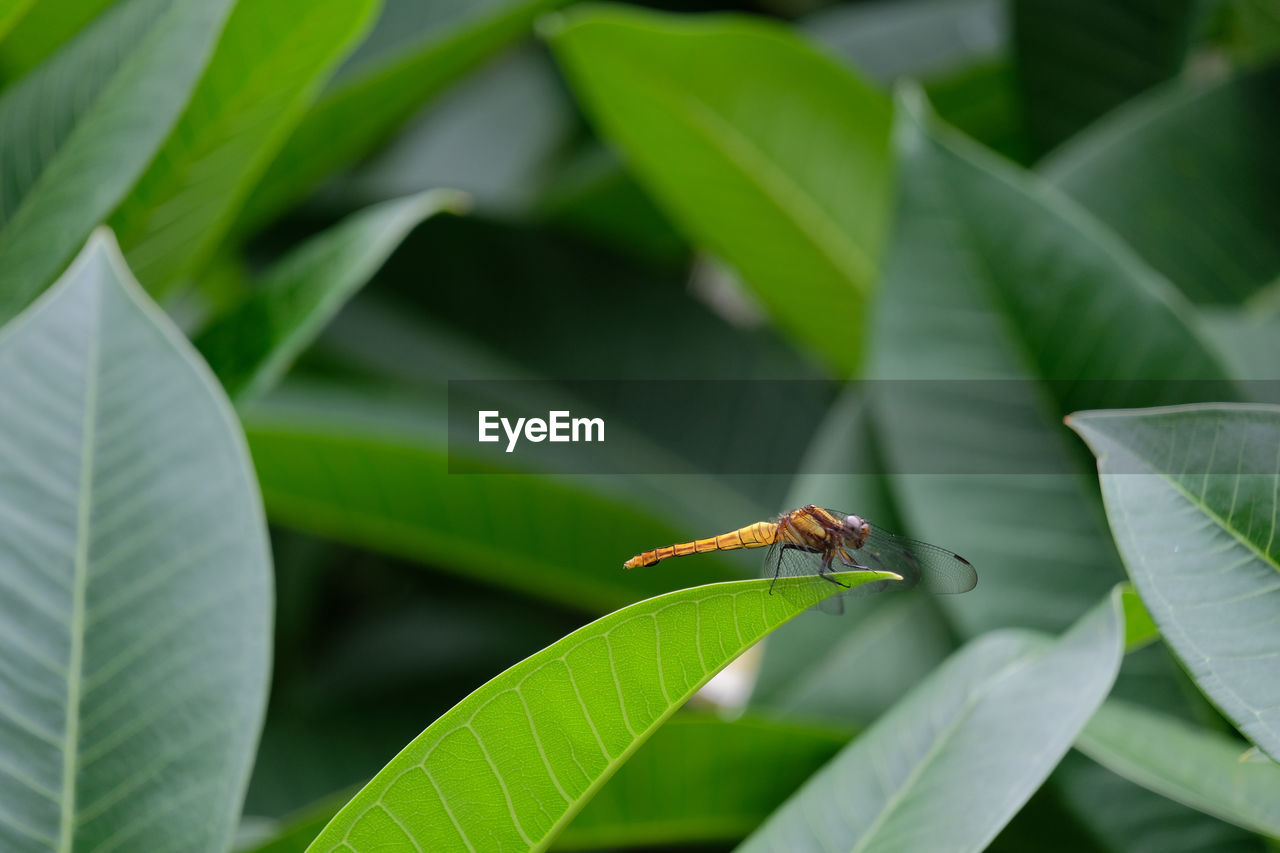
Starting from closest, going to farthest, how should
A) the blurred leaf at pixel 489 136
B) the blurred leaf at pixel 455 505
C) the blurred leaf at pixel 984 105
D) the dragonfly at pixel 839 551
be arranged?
the dragonfly at pixel 839 551 → the blurred leaf at pixel 455 505 → the blurred leaf at pixel 984 105 → the blurred leaf at pixel 489 136

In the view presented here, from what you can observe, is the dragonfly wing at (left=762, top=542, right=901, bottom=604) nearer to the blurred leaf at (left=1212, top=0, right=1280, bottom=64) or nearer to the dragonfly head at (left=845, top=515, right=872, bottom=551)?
the dragonfly head at (left=845, top=515, right=872, bottom=551)

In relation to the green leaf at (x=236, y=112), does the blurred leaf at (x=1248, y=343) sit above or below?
below

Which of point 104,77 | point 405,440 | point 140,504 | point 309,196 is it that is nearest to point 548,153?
point 309,196

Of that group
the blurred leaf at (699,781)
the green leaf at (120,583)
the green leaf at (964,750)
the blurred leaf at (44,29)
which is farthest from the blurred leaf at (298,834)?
the blurred leaf at (44,29)

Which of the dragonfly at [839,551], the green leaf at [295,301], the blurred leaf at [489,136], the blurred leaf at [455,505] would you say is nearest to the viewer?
the dragonfly at [839,551]

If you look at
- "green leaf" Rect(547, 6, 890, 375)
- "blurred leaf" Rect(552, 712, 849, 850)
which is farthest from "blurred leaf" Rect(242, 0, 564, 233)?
"blurred leaf" Rect(552, 712, 849, 850)

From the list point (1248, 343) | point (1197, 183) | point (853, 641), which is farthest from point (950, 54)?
point (853, 641)

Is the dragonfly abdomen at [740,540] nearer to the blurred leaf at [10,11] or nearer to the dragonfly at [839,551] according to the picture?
the dragonfly at [839,551]

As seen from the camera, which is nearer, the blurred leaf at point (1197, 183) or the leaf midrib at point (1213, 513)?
the leaf midrib at point (1213, 513)

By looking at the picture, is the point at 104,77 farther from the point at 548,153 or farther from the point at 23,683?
the point at 548,153
